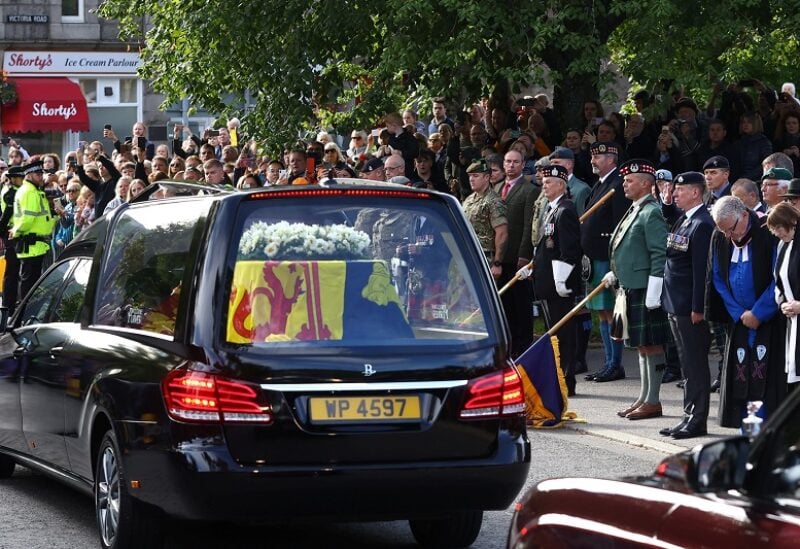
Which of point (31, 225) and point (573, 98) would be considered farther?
point (31, 225)

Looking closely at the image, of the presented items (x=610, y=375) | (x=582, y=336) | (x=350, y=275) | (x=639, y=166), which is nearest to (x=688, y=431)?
(x=639, y=166)

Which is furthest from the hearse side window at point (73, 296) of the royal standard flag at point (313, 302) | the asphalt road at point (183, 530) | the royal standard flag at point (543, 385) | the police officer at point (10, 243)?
the police officer at point (10, 243)

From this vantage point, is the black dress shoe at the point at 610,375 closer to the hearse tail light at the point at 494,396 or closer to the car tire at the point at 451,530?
the car tire at the point at 451,530

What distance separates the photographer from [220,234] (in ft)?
23.7

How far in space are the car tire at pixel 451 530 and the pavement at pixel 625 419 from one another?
10.7 feet

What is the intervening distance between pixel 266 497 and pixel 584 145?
13.2 meters

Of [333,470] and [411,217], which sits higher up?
[411,217]

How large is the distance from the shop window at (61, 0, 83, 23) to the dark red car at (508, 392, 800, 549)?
44104 millimetres

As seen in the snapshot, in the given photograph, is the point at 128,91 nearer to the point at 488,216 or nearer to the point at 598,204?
the point at 488,216

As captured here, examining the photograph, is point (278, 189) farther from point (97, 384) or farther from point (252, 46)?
point (252, 46)

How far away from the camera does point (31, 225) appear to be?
2384cm

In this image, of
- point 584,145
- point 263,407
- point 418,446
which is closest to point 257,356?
point 263,407

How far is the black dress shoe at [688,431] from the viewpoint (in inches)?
460

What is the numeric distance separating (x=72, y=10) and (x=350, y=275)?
41.5 metres
